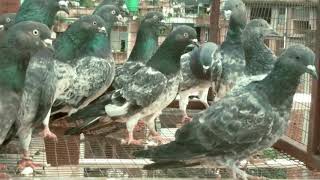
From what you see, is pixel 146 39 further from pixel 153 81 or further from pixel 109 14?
pixel 153 81

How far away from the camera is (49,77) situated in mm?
4461

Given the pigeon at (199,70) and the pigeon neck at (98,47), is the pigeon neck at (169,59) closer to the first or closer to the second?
the pigeon at (199,70)

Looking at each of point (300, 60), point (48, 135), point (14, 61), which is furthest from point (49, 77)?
point (300, 60)

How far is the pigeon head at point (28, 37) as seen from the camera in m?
3.94

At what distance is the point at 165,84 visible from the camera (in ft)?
16.5

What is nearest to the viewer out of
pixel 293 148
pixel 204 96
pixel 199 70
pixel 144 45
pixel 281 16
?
pixel 293 148

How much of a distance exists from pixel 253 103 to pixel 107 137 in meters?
2.00

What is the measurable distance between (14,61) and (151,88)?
1.42m

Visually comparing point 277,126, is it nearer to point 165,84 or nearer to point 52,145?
point 165,84

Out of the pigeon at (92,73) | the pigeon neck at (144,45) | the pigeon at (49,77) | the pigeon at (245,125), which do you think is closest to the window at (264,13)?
the pigeon neck at (144,45)

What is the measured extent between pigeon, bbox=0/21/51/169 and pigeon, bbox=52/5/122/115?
4.22 ft

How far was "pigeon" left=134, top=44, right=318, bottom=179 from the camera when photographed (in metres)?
3.69

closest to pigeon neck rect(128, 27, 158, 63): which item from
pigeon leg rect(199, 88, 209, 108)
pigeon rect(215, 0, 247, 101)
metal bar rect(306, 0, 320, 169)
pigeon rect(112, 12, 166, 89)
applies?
pigeon rect(112, 12, 166, 89)

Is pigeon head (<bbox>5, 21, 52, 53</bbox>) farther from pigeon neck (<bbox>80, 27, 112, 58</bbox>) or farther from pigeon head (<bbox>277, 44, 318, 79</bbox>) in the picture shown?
pigeon head (<bbox>277, 44, 318, 79</bbox>)
